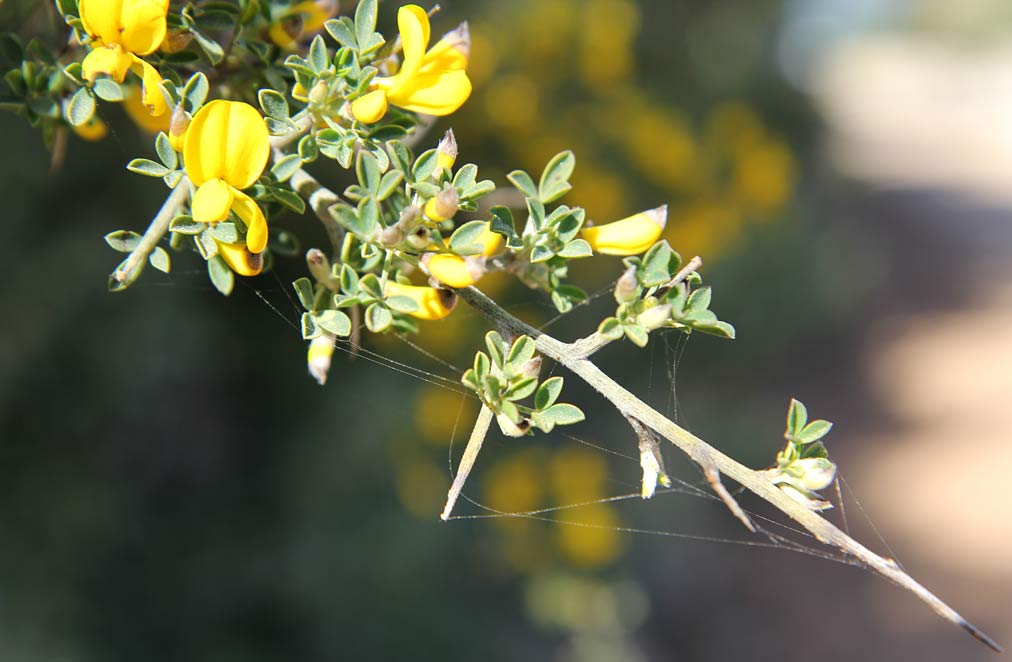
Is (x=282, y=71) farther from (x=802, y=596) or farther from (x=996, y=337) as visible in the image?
(x=996, y=337)

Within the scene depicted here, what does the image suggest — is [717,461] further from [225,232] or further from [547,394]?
[225,232]

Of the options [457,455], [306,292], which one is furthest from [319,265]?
[457,455]

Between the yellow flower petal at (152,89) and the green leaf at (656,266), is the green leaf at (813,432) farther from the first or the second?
the yellow flower petal at (152,89)

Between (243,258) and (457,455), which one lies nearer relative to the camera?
(243,258)

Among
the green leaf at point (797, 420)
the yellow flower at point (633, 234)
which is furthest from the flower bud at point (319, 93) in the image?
the green leaf at point (797, 420)

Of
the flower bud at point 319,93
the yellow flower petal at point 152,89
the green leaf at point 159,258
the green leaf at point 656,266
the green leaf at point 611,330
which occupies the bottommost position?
the green leaf at point 159,258

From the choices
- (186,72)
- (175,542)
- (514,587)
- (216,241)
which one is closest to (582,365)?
(216,241)

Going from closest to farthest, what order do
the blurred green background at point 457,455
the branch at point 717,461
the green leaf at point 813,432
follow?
the branch at point 717,461, the green leaf at point 813,432, the blurred green background at point 457,455
